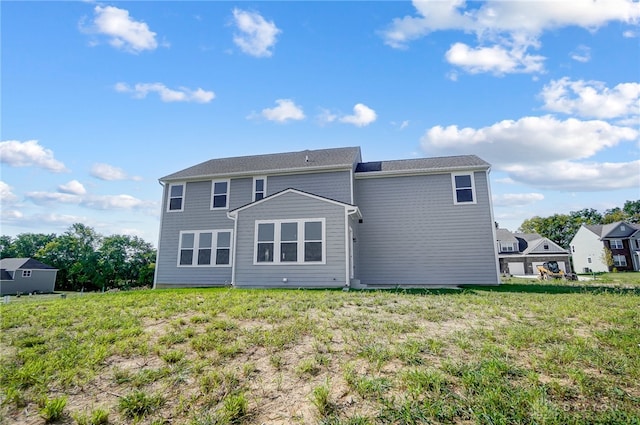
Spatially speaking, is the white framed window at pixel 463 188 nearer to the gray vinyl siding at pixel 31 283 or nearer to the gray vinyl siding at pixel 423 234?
the gray vinyl siding at pixel 423 234

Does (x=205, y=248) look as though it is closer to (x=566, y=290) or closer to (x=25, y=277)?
(x=566, y=290)

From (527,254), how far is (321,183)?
33486 millimetres

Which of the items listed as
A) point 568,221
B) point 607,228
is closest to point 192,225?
point 607,228

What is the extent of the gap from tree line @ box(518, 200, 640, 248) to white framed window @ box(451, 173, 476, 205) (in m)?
60.0

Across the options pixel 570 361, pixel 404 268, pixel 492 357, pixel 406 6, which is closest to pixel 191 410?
pixel 492 357

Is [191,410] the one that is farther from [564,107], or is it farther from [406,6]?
[564,107]

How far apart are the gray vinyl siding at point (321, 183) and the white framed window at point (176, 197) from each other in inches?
190

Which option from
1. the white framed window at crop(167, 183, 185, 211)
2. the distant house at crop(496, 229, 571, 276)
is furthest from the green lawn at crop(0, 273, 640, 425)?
the distant house at crop(496, 229, 571, 276)

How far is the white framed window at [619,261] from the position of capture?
126 feet

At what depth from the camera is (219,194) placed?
51.1 feet

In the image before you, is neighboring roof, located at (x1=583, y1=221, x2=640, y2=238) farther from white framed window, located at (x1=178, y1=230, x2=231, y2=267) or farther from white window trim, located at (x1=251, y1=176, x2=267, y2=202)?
white framed window, located at (x1=178, y1=230, x2=231, y2=267)

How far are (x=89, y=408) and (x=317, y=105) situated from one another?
432 inches

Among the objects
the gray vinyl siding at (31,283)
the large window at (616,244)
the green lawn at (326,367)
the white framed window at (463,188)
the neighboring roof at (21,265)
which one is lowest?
the gray vinyl siding at (31,283)

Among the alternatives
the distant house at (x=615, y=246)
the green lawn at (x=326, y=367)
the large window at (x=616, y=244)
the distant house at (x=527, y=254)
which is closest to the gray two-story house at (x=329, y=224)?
the green lawn at (x=326, y=367)
